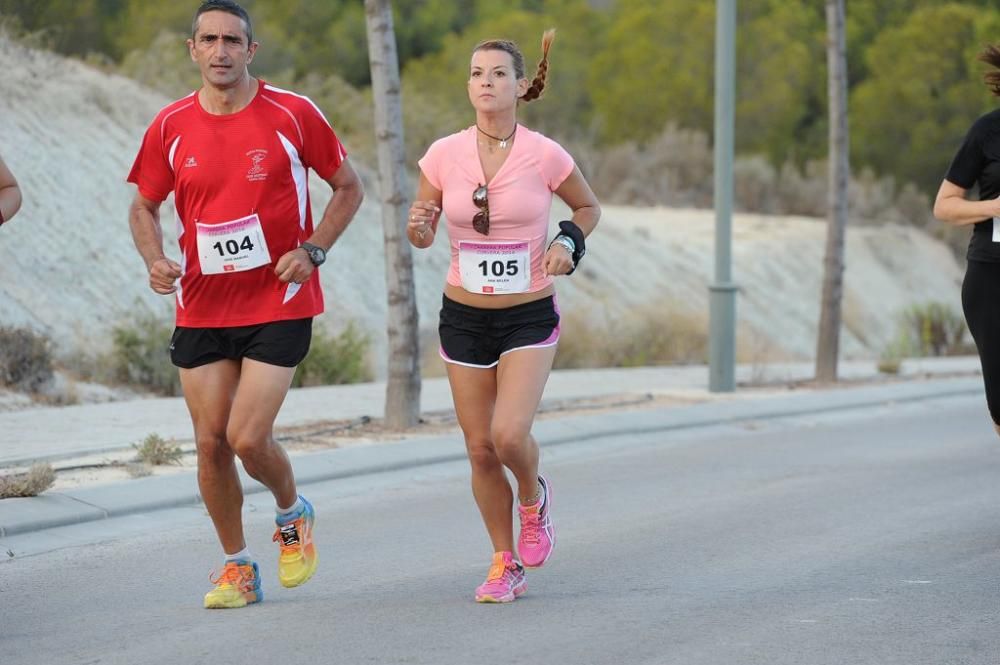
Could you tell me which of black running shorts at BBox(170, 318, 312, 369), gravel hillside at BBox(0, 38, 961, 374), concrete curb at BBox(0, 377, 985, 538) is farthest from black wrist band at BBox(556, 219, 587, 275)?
gravel hillside at BBox(0, 38, 961, 374)

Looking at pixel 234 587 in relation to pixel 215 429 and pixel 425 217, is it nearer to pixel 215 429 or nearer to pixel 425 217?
pixel 215 429

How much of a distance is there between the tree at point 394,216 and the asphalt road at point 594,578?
5.52 feet

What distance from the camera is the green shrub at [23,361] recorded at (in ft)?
49.6

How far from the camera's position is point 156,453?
11.0 metres

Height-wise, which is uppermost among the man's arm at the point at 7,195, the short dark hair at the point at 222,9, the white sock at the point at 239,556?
the short dark hair at the point at 222,9

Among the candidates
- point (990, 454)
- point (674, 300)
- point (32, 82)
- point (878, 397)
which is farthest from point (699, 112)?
point (990, 454)

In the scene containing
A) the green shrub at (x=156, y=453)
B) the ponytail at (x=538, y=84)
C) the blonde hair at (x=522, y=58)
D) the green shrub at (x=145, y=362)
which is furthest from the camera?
the green shrub at (x=145, y=362)

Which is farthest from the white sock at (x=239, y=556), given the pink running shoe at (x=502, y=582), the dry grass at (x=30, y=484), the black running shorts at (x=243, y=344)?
the dry grass at (x=30, y=484)

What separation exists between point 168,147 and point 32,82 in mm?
18120

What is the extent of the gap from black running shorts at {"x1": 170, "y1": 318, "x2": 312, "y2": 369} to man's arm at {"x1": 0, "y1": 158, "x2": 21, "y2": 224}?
815 mm

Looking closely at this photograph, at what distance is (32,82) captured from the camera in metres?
24.0

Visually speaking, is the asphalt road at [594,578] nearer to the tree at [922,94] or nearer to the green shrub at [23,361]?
the green shrub at [23,361]

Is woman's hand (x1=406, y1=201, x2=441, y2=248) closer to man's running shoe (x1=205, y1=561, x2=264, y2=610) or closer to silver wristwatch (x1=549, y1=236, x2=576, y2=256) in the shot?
silver wristwatch (x1=549, y1=236, x2=576, y2=256)

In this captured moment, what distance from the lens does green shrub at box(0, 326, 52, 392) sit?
15125 millimetres
